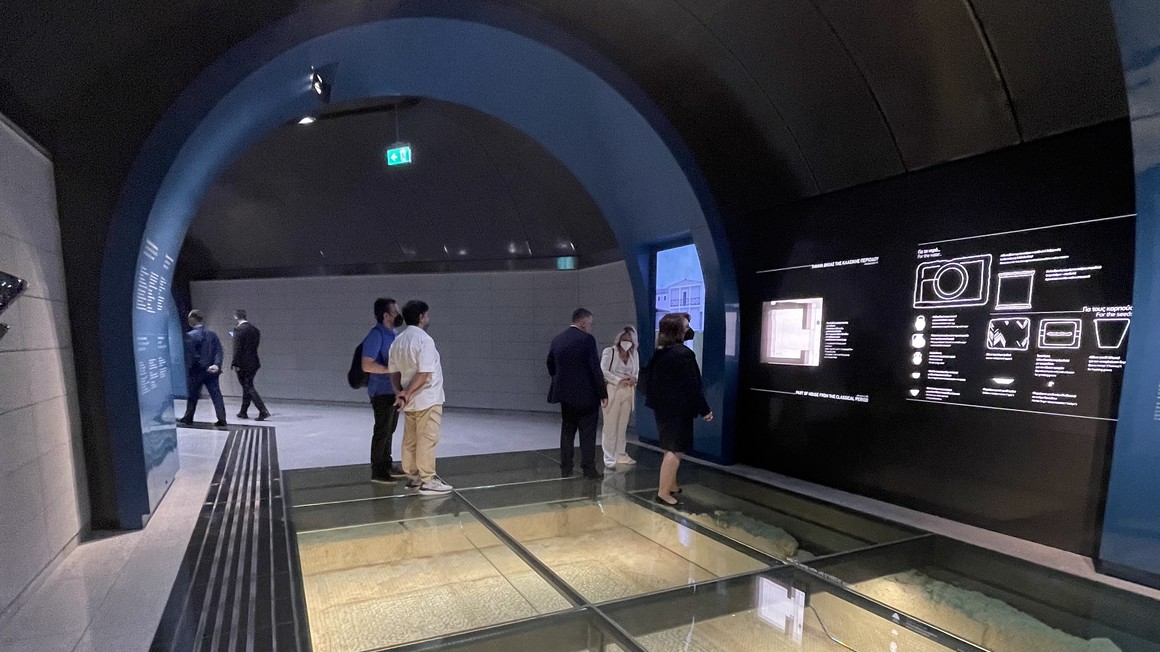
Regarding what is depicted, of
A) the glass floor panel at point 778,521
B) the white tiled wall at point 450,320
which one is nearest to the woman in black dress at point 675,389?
the glass floor panel at point 778,521

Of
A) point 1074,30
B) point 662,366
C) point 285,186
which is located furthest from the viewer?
point 285,186

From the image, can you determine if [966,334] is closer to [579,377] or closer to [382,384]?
[579,377]

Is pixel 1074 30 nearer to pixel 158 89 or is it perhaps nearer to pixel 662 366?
pixel 662 366

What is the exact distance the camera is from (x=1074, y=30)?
10.7 feet

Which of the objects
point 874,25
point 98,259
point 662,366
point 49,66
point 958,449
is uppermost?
point 874,25

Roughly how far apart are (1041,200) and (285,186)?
10400 millimetres

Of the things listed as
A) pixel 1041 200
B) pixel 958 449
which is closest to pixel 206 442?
pixel 958 449

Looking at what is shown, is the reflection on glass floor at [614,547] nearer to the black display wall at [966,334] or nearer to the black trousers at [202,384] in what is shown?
the black display wall at [966,334]

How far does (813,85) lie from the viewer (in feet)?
15.1

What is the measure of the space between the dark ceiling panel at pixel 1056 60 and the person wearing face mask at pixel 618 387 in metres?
3.48

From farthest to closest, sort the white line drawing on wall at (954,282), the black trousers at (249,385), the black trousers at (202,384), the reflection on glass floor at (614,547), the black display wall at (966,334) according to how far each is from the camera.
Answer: the black trousers at (249,385)
the black trousers at (202,384)
the white line drawing on wall at (954,282)
the reflection on glass floor at (614,547)
the black display wall at (966,334)

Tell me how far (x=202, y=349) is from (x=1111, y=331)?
9.59 metres

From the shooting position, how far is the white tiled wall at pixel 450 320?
9203 millimetres

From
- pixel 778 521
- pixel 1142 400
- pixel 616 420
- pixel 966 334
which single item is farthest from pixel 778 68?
pixel 778 521
